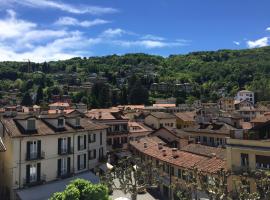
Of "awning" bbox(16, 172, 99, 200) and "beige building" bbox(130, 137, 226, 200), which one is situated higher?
"beige building" bbox(130, 137, 226, 200)

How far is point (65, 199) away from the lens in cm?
2938

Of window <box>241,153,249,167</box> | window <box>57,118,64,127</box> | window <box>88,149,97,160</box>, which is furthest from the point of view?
window <box>88,149,97,160</box>

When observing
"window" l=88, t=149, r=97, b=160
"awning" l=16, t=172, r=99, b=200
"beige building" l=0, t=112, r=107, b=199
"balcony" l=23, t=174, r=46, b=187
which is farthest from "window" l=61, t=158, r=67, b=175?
"window" l=88, t=149, r=97, b=160

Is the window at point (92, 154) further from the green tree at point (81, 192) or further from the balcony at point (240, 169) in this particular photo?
the balcony at point (240, 169)

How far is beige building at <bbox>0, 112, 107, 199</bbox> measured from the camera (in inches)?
1612

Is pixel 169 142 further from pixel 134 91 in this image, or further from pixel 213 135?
pixel 134 91

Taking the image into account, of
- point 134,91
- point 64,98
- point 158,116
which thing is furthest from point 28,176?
point 64,98

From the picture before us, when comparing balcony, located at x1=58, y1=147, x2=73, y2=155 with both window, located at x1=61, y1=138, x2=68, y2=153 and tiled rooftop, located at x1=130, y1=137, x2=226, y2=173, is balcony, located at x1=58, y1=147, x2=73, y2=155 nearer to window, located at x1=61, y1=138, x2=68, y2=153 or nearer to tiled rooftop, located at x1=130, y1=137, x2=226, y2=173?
window, located at x1=61, y1=138, x2=68, y2=153

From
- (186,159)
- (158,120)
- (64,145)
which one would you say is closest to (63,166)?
(64,145)

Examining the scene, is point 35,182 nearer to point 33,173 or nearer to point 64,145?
point 33,173

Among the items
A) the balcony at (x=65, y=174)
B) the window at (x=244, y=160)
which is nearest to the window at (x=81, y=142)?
the balcony at (x=65, y=174)

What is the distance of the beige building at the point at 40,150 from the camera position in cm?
4094

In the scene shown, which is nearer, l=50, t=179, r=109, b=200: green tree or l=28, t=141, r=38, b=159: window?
l=50, t=179, r=109, b=200: green tree

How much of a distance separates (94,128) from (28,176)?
45.9ft
